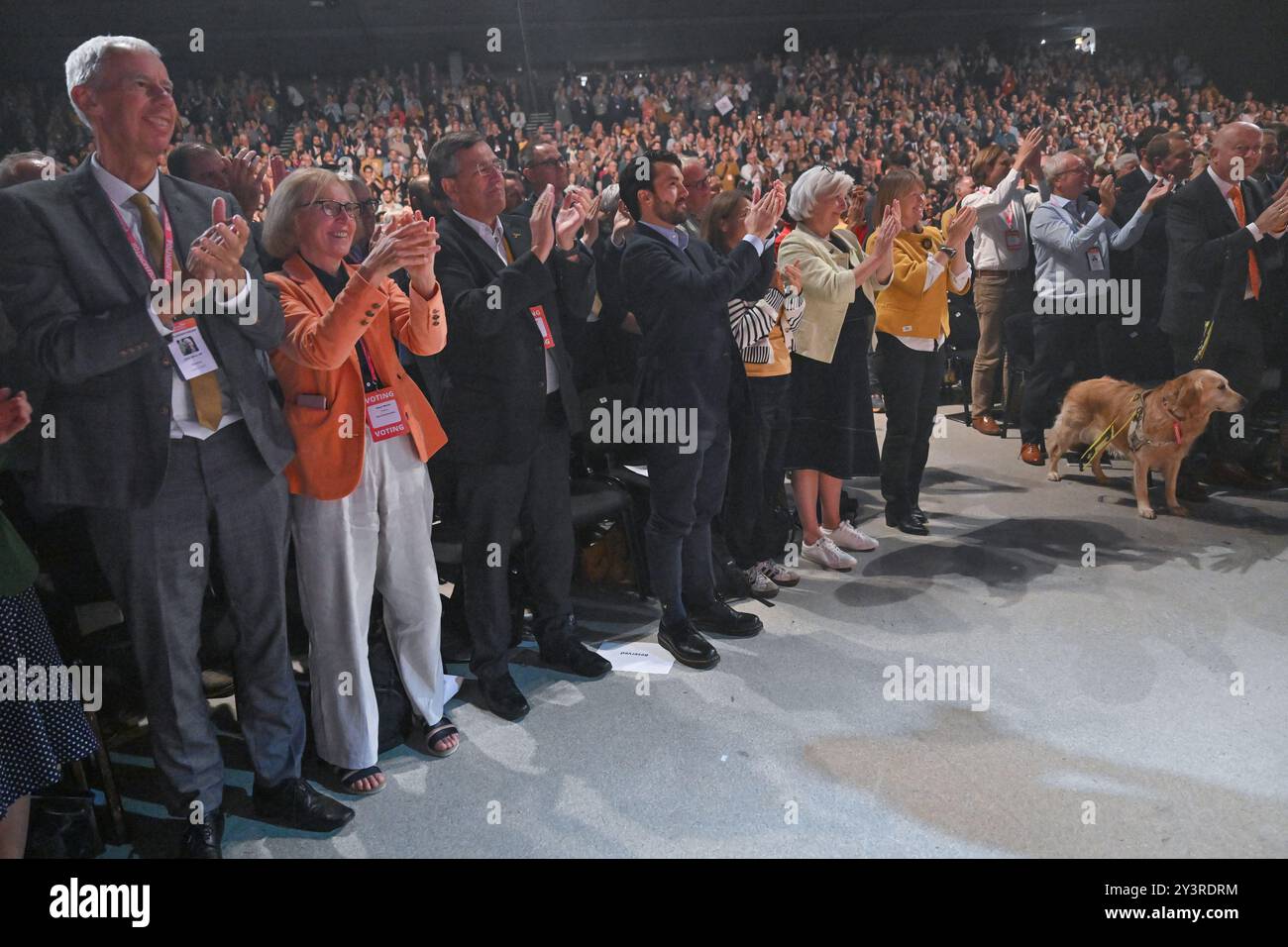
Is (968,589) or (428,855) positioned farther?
(968,589)

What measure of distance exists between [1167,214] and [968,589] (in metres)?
2.49

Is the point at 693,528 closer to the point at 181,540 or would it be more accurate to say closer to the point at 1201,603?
the point at 181,540

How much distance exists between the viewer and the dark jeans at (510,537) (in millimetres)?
2469

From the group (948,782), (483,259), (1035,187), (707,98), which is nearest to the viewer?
(948,782)

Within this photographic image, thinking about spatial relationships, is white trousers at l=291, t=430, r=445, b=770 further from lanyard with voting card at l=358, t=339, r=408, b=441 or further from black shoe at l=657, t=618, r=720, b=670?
black shoe at l=657, t=618, r=720, b=670

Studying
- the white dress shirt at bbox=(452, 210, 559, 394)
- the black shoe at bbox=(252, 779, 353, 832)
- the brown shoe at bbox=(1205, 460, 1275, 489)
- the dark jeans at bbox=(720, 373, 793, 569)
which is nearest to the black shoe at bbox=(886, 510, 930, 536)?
the dark jeans at bbox=(720, 373, 793, 569)

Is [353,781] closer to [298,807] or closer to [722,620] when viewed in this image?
[298,807]

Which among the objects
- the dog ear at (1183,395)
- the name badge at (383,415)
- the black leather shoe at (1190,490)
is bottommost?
the black leather shoe at (1190,490)

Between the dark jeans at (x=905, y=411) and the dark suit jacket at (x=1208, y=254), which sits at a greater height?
the dark suit jacket at (x=1208, y=254)

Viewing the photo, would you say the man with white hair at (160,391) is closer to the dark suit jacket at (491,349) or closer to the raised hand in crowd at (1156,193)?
the dark suit jacket at (491,349)

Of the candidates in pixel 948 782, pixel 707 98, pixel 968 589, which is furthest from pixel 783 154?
pixel 948 782

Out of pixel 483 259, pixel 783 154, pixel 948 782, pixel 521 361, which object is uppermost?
pixel 783 154

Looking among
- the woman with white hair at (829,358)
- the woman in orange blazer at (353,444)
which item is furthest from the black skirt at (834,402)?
the woman in orange blazer at (353,444)

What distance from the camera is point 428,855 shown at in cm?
191
